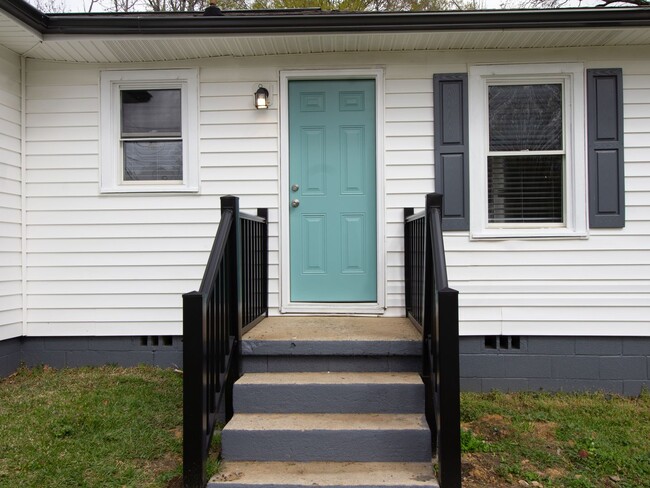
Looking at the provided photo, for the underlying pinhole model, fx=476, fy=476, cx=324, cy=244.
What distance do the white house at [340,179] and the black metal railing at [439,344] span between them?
1.03 m

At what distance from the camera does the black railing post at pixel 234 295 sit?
3.09m

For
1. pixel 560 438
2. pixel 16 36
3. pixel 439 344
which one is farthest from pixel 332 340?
pixel 16 36

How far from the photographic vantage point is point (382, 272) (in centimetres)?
428

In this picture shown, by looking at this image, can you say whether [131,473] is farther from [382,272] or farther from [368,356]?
[382,272]

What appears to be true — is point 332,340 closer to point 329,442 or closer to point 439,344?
point 329,442

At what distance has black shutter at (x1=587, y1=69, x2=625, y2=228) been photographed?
4121 millimetres

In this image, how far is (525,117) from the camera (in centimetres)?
428

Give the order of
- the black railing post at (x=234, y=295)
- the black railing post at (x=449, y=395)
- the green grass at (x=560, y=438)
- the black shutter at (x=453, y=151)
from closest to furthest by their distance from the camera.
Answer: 1. the black railing post at (x=449, y=395)
2. the green grass at (x=560, y=438)
3. the black railing post at (x=234, y=295)
4. the black shutter at (x=453, y=151)

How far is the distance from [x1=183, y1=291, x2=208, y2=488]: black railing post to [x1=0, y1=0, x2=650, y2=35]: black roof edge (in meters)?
2.48

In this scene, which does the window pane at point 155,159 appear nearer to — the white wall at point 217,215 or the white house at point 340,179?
the white house at point 340,179

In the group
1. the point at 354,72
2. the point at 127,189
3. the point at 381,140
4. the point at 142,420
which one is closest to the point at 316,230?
the point at 381,140

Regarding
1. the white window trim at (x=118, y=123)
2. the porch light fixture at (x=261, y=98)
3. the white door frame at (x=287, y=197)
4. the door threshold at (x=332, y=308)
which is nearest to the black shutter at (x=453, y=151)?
the white door frame at (x=287, y=197)

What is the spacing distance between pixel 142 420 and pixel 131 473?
655 millimetres

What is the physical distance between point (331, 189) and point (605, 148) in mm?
2411
